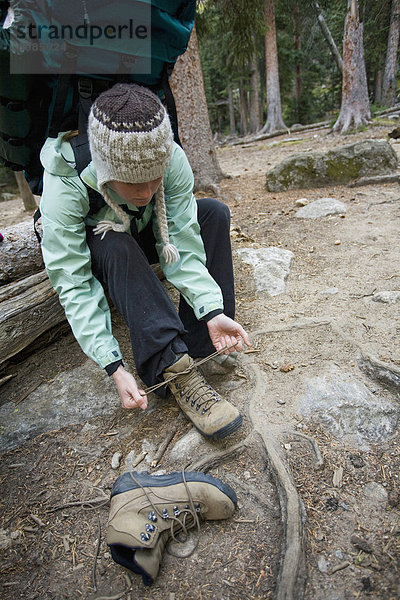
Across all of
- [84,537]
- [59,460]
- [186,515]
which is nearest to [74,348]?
[59,460]

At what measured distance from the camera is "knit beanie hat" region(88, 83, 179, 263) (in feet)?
4.85

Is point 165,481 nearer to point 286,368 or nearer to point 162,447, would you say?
point 162,447

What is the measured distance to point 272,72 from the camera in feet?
50.8

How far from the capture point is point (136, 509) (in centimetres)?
141

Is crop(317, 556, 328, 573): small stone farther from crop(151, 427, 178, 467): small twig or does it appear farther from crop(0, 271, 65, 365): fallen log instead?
crop(0, 271, 65, 365): fallen log

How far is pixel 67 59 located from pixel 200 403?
1687 millimetres

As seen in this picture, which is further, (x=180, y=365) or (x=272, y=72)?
(x=272, y=72)

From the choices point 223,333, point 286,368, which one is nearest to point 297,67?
point 286,368

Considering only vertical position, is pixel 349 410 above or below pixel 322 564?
above

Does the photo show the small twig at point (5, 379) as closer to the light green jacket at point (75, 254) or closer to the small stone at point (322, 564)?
the light green jacket at point (75, 254)

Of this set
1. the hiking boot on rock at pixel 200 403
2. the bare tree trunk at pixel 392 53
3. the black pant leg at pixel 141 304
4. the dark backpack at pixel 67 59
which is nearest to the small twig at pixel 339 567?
the hiking boot on rock at pixel 200 403

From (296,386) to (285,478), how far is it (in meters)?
0.54

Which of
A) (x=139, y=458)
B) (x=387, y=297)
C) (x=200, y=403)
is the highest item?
(x=387, y=297)

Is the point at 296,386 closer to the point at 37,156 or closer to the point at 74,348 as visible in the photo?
the point at 74,348
